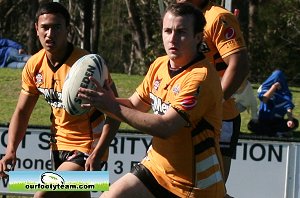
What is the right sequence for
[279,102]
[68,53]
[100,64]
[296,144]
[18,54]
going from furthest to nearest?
[18,54], [279,102], [296,144], [68,53], [100,64]

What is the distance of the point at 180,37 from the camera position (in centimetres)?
507

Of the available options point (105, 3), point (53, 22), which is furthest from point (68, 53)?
point (105, 3)

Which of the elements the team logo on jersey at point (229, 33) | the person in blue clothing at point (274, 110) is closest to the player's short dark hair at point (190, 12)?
the team logo on jersey at point (229, 33)

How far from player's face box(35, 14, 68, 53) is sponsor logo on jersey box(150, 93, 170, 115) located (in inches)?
53.0

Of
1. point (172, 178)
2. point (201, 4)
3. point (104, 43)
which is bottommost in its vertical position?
point (104, 43)

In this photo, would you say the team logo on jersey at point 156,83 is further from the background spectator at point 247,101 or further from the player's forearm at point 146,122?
the background spectator at point 247,101

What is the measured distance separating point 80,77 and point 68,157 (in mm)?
1460

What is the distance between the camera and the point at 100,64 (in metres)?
5.49

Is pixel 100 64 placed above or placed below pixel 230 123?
above

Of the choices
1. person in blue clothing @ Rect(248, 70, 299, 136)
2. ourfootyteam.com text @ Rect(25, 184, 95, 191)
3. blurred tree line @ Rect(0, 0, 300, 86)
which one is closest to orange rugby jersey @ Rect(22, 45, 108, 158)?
ourfootyteam.com text @ Rect(25, 184, 95, 191)

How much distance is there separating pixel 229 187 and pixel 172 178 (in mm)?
4049

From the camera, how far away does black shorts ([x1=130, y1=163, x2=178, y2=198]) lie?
5273 millimetres

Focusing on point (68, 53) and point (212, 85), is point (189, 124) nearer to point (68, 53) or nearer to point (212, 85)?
point (212, 85)

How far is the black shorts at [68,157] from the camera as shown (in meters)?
6.55
